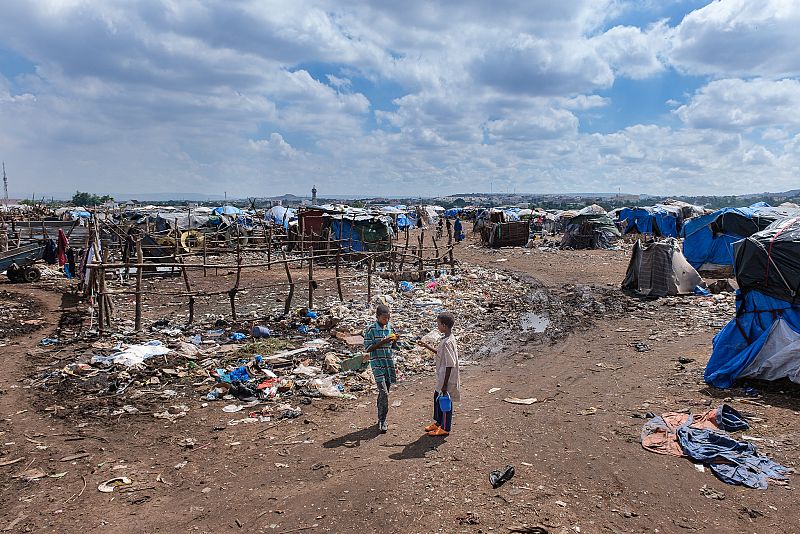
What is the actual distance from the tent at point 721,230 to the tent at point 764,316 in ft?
32.8

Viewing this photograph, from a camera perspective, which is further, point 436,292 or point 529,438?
point 436,292

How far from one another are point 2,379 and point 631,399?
8545 mm

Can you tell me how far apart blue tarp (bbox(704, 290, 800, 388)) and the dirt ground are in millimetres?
308

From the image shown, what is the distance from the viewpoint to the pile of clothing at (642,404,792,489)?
169 inches

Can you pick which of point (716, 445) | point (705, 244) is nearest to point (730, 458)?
point (716, 445)

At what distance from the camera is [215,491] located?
4.35 m

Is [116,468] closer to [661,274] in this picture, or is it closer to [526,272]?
[661,274]

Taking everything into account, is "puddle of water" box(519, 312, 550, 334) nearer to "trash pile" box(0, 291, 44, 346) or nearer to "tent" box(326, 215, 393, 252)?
"trash pile" box(0, 291, 44, 346)

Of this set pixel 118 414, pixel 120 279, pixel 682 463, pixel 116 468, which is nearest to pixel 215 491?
pixel 116 468

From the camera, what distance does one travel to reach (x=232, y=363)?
7.75 meters

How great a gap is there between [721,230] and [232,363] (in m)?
16.2

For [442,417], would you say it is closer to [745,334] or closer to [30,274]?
[745,334]

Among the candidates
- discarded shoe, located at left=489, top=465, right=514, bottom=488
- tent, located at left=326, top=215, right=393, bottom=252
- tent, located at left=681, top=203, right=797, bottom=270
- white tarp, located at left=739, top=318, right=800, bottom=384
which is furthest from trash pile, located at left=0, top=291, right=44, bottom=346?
tent, located at left=681, top=203, right=797, bottom=270

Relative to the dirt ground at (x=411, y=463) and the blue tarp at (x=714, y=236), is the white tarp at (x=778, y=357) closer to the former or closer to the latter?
the dirt ground at (x=411, y=463)
